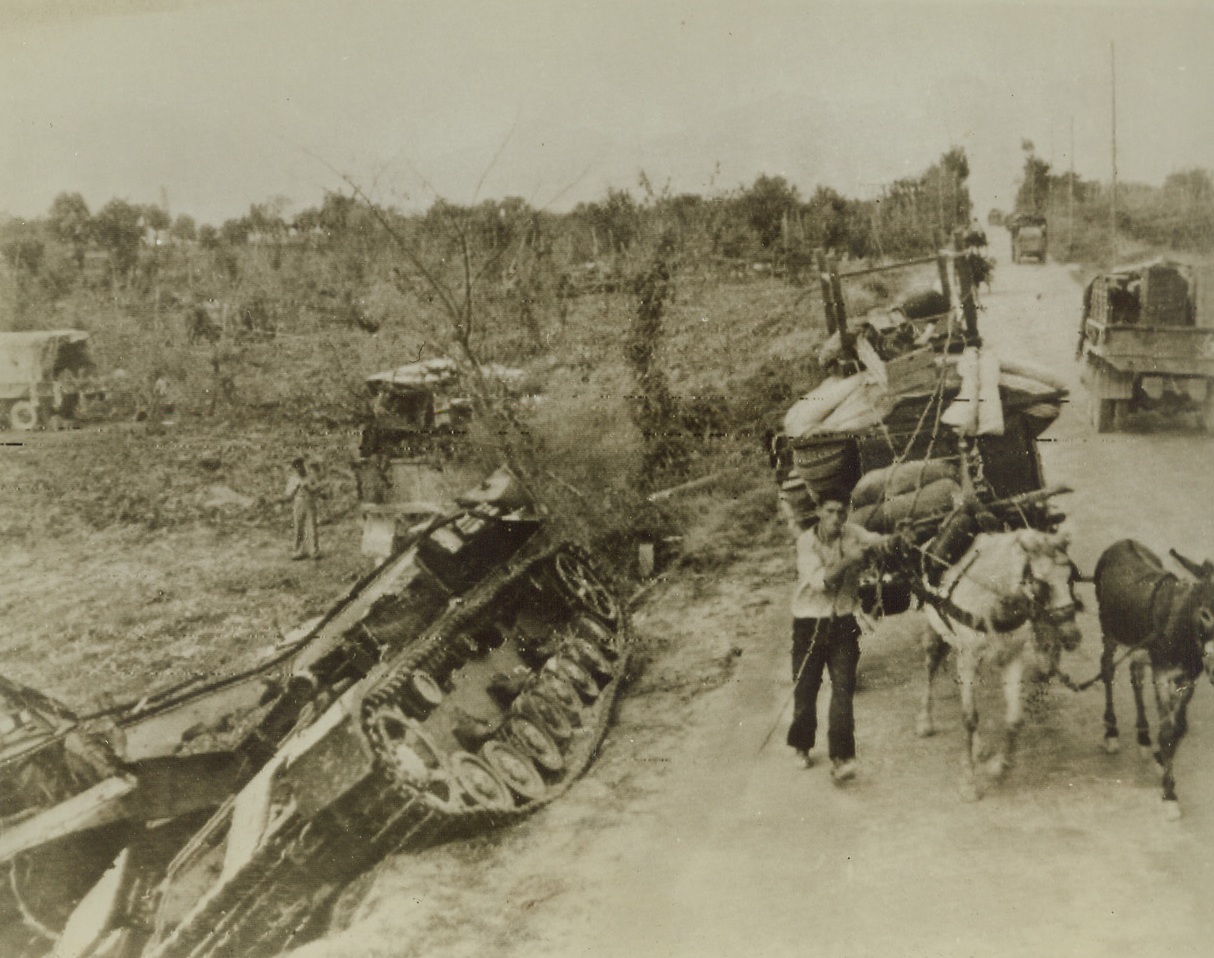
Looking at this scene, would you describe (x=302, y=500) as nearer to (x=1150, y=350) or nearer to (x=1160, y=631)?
(x=1160, y=631)

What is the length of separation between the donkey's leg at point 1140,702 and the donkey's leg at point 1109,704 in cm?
10

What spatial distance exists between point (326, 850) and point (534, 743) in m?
1.31

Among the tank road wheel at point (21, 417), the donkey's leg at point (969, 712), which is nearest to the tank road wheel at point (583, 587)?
the donkey's leg at point (969, 712)

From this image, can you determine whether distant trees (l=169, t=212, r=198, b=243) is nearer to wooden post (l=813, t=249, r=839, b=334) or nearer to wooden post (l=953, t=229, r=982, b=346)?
wooden post (l=813, t=249, r=839, b=334)

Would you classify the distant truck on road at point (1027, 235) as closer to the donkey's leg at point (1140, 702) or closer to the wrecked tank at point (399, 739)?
the donkey's leg at point (1140, 702)

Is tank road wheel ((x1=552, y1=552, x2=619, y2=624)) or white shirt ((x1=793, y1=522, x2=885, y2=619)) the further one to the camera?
tank road wheel ((x1=552, y1=552, x2=619, y2=624))

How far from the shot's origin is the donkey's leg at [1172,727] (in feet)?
13.5

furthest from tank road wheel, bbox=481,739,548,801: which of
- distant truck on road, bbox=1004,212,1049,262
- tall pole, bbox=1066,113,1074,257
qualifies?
tall pole, bbox=1066,113,1074,257

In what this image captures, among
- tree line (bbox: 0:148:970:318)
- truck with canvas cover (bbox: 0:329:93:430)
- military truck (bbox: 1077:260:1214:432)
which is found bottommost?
military truck (bbox: 1077:260:1214:432)

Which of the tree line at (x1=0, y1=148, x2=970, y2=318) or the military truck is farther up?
the tree line at (x1=0, y1=148, x2=970, y2=318)

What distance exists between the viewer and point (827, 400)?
5.18 m

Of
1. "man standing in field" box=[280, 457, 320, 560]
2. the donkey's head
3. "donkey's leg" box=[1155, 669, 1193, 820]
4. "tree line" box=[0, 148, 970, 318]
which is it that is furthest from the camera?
"man standing in field" box=[280, 457, 320, 560]

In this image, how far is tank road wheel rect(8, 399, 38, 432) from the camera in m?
5.32

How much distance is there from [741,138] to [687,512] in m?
2.87
